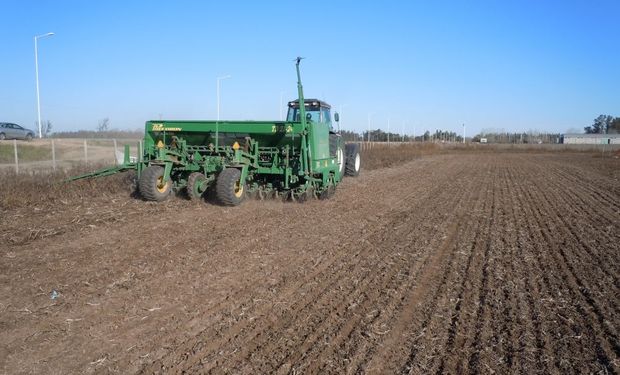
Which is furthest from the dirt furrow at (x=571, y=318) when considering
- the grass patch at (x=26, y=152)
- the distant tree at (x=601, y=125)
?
the distant tree at (x=601, y=125)

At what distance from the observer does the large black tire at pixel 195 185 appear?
441 inches

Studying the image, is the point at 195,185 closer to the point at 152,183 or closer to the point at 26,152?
the point at 152,183

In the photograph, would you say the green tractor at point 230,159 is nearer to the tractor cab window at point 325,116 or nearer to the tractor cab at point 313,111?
the tractor cab at point 313,111

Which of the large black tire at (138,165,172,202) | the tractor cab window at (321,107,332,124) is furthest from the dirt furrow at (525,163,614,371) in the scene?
the tractor cab window at (321,107,332,124)

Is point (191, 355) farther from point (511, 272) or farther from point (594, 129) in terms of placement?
point (594, 129)

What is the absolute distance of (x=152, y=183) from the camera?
10914mm

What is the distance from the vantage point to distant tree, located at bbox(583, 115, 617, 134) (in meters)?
132

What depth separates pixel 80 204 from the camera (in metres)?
10.9

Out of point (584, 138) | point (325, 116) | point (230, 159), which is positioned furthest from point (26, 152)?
point (584, 138)

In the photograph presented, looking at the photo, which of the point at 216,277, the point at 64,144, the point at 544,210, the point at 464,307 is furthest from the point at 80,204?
the point at 64,144

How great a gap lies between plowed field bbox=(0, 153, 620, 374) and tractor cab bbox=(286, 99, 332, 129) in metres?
4.59

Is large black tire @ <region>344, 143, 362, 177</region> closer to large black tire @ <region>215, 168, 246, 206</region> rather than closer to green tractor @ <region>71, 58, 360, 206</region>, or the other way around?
green tractor @ <region>71, 58, 360, 206</region>

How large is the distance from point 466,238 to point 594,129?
485 ft

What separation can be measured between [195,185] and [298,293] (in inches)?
247
